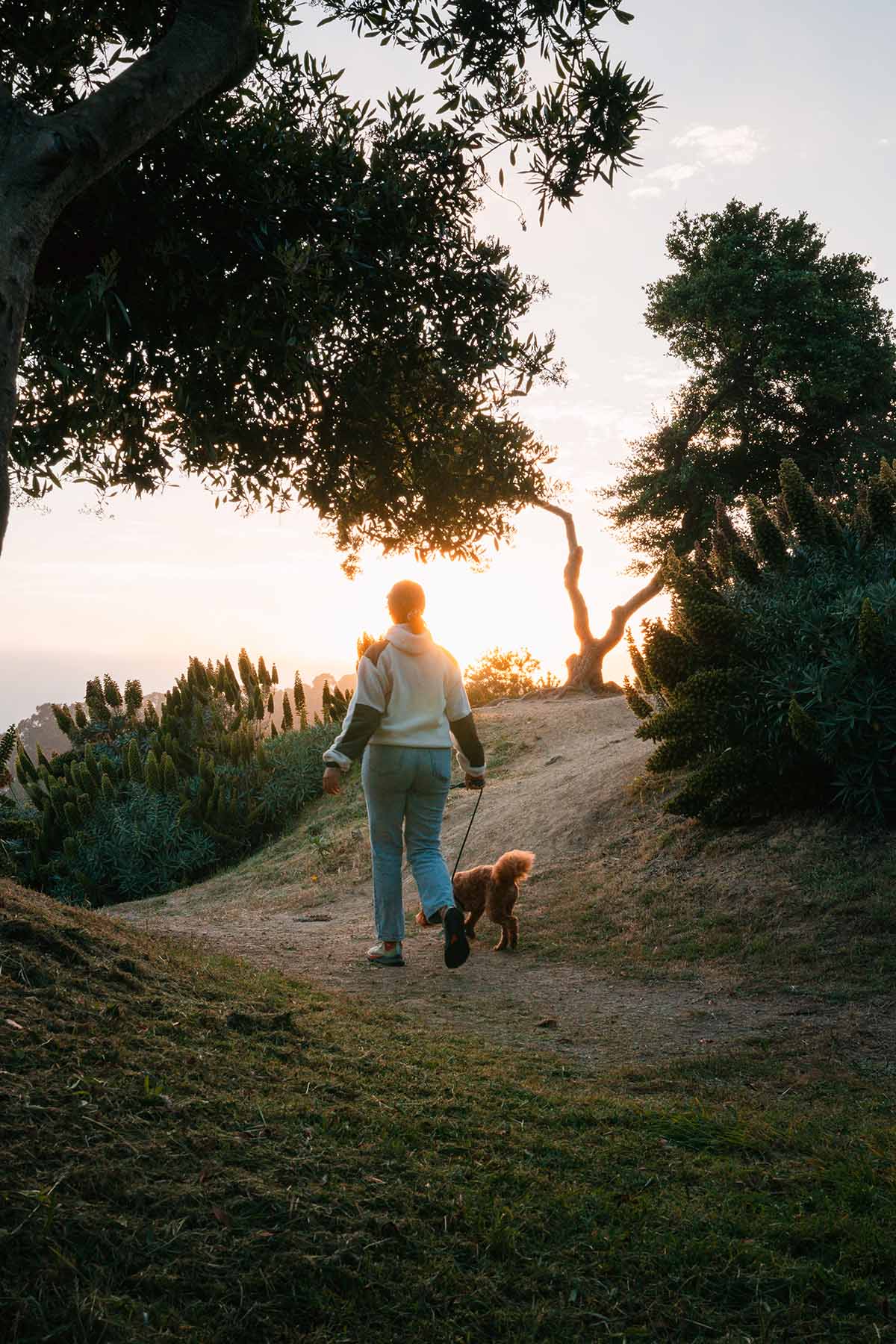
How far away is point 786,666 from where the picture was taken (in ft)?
25.5

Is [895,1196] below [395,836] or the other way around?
below

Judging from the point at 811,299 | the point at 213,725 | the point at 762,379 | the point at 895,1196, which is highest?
the point at 811,299

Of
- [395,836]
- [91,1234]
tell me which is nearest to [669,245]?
[395,836]

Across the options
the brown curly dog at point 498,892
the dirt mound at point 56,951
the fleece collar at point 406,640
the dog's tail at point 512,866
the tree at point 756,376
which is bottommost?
the brown curly dog at point 498,892

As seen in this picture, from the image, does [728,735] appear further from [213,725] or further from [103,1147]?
[213,725]

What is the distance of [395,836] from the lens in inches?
271

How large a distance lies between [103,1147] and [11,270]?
3.67m

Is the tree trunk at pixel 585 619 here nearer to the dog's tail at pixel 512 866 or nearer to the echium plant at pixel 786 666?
the echium plant at pixel 786 666

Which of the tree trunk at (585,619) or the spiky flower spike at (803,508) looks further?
the tree trunk at (585,619)

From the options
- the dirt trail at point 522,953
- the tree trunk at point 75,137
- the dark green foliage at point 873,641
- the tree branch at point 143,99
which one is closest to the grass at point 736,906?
the dirt trail at point 522,953

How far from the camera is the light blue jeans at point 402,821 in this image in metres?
6.77

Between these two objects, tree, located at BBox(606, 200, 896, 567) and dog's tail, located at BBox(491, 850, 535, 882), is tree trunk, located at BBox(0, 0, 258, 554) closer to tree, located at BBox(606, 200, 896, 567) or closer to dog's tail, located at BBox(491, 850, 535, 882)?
dog's tail, located at BBox(491, 850, 535, 882)

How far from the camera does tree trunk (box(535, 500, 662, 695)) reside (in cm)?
2248

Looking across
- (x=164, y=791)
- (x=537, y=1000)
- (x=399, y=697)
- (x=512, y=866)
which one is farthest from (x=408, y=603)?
(x=164, y=791)
